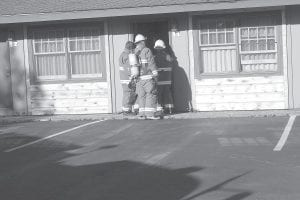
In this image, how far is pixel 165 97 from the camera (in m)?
17.5

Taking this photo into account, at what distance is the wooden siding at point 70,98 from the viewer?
18.3m

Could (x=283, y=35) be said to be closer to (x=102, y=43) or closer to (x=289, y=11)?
(x=289, y=11)

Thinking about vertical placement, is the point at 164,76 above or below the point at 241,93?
above

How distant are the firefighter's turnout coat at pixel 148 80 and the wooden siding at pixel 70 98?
2178 millimetres

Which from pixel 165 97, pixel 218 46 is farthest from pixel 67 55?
pixel 218 46

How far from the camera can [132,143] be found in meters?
12.6

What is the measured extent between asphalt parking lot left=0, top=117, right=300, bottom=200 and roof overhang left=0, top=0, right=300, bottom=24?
2.93 m

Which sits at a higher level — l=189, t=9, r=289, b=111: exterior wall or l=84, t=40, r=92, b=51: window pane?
l=84, t=40, r=92, b=51: window pane

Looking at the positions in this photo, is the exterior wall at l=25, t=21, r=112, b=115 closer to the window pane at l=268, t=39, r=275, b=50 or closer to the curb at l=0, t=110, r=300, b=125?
the curb at l=0, t=110, r=300, b=125

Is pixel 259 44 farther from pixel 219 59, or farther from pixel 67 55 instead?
pixel 67 55

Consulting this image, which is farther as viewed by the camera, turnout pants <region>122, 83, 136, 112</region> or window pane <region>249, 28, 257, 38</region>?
window pane <region>249, 28, 257, 38</region>

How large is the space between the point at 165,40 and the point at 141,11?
227 centimetres

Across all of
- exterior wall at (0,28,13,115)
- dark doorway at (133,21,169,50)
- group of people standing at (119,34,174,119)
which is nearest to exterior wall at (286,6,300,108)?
group of people standing at (119,34,174,119)

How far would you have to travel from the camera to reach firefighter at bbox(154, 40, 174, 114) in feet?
57.0
